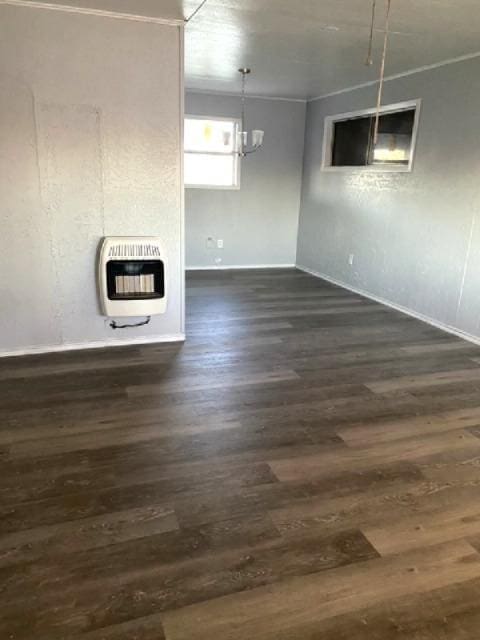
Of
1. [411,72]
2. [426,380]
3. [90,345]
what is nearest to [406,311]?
[426,380]

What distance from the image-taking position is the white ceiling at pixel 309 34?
3109mm

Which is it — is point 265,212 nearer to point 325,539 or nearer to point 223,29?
point 223,29

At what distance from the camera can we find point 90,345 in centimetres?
387

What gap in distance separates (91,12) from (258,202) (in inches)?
161

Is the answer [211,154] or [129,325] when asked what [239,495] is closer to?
[129,325]

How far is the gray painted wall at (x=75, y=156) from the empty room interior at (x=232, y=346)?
15 mm

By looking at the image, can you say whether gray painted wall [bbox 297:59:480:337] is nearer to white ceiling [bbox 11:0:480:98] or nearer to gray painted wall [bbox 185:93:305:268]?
white ceiling [bbox 11:0:480:98]

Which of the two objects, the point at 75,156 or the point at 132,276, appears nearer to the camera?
the point at 75,156

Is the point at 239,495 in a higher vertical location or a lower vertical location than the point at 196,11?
lower

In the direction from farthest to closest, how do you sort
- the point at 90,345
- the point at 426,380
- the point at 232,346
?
the point at 232,346 < the point at 90,345 < the point at 426,380

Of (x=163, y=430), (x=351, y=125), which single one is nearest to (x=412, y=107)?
(x=351, y=125)

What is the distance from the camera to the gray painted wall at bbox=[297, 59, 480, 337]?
4270 millimetres

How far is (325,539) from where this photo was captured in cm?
191

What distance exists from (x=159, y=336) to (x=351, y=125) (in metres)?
3.91
